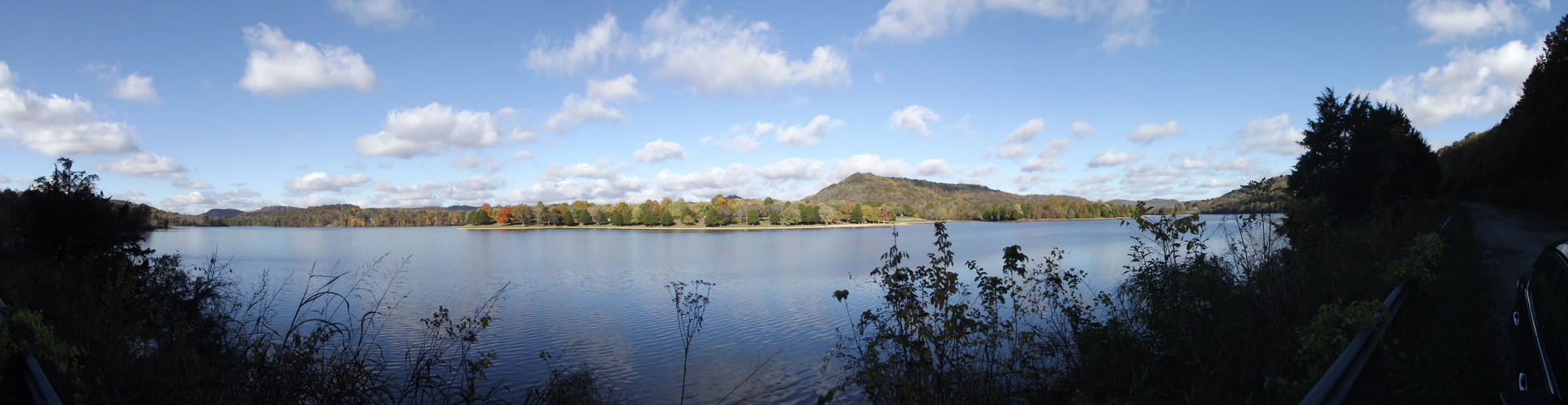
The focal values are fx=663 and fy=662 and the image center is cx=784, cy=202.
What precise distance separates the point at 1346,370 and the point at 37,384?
8413 mm

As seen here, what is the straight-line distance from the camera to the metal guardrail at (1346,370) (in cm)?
402

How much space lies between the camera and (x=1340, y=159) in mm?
25766

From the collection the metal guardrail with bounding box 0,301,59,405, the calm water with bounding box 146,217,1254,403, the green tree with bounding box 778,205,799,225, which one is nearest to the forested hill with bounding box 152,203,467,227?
the green tree with bounding box 778,205,799,225

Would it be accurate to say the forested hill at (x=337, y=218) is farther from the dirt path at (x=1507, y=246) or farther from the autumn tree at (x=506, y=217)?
the dirt path at (x=1507, y=246)

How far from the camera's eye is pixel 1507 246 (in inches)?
484

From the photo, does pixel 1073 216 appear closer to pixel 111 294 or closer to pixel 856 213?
pixel 856 213

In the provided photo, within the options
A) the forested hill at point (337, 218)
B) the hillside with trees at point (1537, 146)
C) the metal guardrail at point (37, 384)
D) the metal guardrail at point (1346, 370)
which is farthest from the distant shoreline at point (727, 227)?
the metal guardrail at point (37, 384)

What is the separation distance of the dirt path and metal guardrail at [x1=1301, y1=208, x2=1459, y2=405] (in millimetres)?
1385

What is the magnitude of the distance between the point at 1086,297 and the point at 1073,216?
446 ft

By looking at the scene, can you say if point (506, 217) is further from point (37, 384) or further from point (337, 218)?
point (37, 384)

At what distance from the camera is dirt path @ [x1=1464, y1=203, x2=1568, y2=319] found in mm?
7867

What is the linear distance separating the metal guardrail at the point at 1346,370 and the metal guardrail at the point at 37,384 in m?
7.04

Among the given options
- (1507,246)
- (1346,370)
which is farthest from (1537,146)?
(1346,370)

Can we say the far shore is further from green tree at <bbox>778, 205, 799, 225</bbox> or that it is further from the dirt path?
the dirt path
